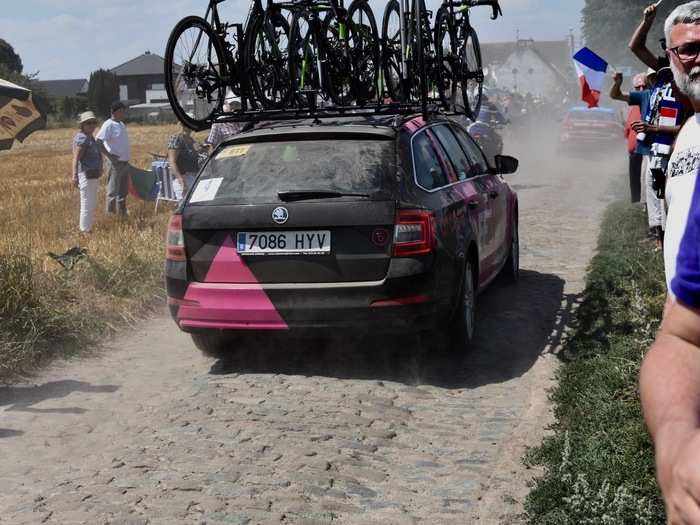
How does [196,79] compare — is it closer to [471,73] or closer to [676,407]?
[471,73]

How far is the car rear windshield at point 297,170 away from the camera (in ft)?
21.6

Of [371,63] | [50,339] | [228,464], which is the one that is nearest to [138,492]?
[228,464]

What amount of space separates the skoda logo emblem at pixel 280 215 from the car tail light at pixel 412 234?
2.20 feet

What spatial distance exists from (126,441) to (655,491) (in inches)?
108

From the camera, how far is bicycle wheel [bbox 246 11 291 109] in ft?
29.8

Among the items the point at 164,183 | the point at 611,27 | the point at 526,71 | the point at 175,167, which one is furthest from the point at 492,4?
the point at 526,71

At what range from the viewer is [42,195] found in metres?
20.7

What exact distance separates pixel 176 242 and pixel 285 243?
0.78 meters

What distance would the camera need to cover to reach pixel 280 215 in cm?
648

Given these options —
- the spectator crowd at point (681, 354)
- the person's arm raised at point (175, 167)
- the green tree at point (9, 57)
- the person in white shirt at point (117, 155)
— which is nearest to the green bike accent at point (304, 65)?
the person's arm raised at point (175, 167)

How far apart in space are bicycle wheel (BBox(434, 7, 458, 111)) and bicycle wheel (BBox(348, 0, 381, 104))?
1.89ft

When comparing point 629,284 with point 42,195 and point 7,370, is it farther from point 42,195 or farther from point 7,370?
point 42,195

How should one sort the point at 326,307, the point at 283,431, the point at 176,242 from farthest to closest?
the point at 176,242, the point at 326,307, the point at 283,431

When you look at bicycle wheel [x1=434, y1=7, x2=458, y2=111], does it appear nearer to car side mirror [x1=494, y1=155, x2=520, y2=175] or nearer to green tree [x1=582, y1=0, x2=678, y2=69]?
car side mirror [x1=494, y1=155, x2=520, y2=175]
